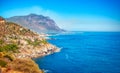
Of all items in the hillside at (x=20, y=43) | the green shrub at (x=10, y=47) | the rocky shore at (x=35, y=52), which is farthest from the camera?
the hillside at (x=20, y=43)

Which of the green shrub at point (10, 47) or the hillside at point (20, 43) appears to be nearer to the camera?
the green shrub at point (10, 47)

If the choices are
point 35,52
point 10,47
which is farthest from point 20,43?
point 35,52

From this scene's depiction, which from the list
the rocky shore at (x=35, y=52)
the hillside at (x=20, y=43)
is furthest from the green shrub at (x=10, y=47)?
the rocky shore at (x=35, y=52)

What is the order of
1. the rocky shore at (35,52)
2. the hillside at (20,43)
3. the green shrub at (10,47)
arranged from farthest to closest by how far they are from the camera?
the hillside at (20,43) < the green shrub at (10,47) < the rocky shore at (35,52)

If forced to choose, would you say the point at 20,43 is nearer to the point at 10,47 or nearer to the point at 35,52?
the point at 10,47

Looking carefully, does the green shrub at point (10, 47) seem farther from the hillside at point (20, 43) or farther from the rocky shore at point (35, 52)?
the rocky shore at point (35, 52)

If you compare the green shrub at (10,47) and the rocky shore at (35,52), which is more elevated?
the green shrub at (10,47)

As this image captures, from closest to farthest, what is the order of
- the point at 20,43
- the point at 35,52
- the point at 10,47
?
1. the point at 10,47
2. the point at 35,52
3. the point at 20,43

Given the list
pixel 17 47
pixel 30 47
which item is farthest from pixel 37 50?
pixel 17 47

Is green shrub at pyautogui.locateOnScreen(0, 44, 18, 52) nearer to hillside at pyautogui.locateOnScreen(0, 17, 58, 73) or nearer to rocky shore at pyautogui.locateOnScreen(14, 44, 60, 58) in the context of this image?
hillside at pyautogui.locateOnScreen(0, 17, 58, 73)

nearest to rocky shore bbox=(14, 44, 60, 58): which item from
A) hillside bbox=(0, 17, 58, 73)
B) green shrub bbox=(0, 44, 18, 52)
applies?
hillside bbox=(0, 17, 58, 73)

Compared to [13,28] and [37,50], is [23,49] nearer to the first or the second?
[37,50]
